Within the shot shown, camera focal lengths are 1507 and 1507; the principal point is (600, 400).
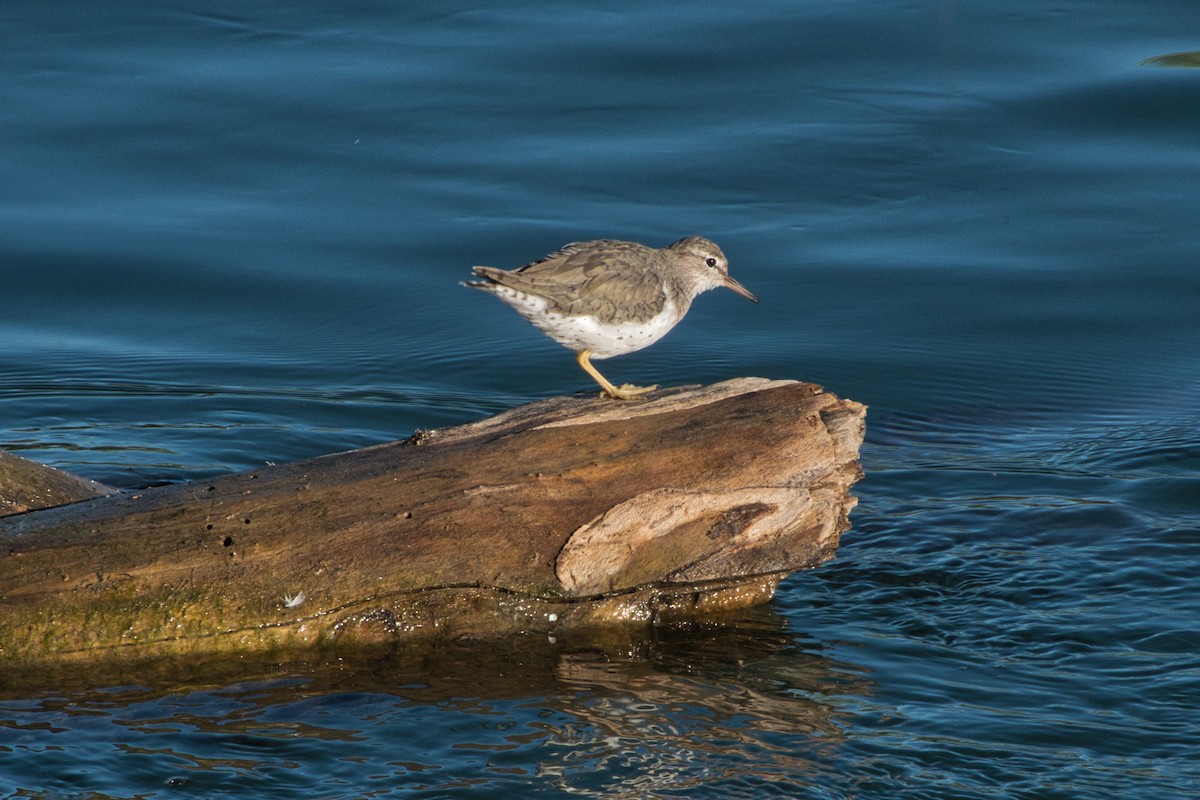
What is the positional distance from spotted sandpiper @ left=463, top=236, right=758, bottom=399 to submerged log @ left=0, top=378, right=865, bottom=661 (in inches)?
28.2

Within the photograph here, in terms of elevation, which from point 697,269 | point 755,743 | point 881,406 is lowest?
point 755,743

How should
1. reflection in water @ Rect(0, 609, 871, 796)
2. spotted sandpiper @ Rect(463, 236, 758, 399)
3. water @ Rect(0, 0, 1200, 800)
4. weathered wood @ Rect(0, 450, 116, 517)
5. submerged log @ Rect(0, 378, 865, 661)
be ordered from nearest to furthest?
1. reflection in water @ Rect(0, 609, 871, 796)
2. water @ Rect(0, 0, 1200, 800)
3. submerged log @ Rect(0, 378, 865, 661)
4. weathered wood @ Rect(0, 450, 116, 517)
5. spotted sandpiper @ Rect(463, 236, 758, 399)

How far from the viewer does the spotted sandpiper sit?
258 inches

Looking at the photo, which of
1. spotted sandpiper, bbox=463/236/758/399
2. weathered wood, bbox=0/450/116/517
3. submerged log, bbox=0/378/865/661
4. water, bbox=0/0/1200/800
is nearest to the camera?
water, bbox=0/0/1200/800

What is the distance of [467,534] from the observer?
5.43 meters

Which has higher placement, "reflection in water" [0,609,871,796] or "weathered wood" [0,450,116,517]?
"weathered wood" [0,450,116,517]

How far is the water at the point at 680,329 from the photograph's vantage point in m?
4.98

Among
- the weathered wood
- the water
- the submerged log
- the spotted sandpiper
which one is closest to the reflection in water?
the water

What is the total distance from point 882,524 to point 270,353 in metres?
4.18

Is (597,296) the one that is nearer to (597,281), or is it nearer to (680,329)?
(597,281)

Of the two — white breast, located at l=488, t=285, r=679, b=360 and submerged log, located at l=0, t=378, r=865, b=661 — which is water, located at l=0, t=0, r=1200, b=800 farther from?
white breast, located at l=488, t=285, r=679, b=360

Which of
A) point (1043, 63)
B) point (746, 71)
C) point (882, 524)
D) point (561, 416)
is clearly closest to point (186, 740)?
point (561, 416)

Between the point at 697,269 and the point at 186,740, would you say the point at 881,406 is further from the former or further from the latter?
the point at 186,740

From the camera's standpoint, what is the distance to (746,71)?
13070mm
